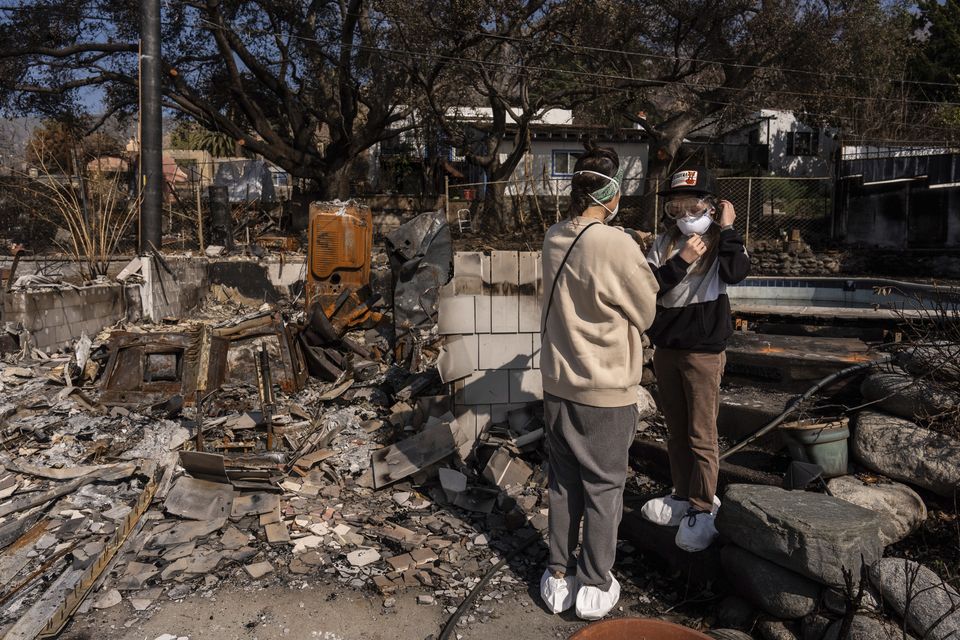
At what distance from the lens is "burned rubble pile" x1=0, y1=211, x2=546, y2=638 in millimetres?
3256

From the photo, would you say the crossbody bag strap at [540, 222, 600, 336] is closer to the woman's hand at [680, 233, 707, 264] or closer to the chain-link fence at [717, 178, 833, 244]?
the woman's hand at [680, 233, 707, 264]

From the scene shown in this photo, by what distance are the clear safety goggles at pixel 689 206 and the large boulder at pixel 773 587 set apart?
4.73 feet

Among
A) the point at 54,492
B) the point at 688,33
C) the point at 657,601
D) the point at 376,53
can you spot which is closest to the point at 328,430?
the point at 54,492

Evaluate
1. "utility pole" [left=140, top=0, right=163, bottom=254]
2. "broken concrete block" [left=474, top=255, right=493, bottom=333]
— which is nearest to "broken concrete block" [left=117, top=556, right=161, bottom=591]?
"broken concrete block" [left=474, top=255, right=493, bottom=333]

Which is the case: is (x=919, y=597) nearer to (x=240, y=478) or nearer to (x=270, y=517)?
(x=270, y=517)

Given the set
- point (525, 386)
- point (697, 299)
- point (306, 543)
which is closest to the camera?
point (697, 299)

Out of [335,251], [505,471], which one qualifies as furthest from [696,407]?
[335,251]

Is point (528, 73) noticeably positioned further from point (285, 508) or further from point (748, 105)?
point (285, 508)

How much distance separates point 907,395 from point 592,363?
1.99 metres

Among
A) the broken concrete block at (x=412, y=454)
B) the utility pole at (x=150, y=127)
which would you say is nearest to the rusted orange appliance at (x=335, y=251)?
the utility pole at (x=150, y=127)

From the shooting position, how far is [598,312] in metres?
2.68

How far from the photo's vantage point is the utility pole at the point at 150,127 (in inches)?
456

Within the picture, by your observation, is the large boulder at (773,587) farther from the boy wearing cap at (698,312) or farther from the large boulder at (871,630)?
the boy wearing cap at (698,312)

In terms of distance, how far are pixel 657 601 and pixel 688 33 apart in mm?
16734
